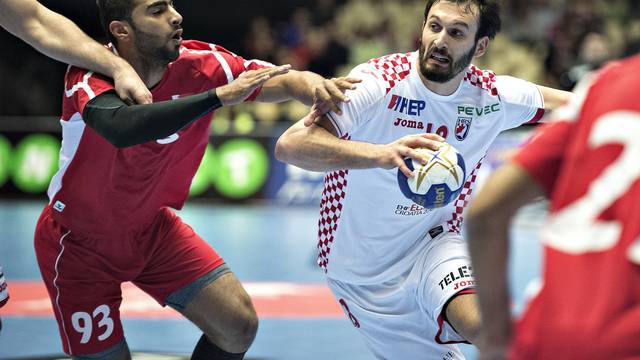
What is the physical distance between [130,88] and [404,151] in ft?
4.03

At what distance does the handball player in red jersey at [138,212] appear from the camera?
14.4ft

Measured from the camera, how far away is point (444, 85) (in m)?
4.38

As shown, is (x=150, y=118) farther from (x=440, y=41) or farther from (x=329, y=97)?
(x=440, y=41)

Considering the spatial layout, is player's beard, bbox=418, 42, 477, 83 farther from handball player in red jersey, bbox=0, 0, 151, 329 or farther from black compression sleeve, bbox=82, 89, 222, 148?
handball player in red jersey, bbox=0, 0, 151, 329

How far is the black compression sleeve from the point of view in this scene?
12.5ft

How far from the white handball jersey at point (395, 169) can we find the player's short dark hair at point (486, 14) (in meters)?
0.20

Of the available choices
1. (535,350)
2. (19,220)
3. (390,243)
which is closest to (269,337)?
(390,243)

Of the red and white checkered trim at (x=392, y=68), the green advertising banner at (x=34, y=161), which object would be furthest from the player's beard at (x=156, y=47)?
the green advertising banner at (x=34, y=161)

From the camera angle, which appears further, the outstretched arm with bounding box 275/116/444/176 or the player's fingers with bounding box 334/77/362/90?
the player's fingers with bounding box 334/77/362/90

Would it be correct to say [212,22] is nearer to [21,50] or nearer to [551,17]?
[21,50]

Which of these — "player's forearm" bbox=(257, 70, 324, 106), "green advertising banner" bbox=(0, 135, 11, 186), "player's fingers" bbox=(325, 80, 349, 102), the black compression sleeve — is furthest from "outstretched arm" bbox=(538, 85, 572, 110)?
"green advertising banner" bbox=(0, 135, 11, 186)

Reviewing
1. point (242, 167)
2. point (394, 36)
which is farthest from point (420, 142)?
point (394, 36)

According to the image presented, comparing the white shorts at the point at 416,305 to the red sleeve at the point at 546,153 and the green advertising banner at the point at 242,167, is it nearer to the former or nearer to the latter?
the red sleeve at the point at 546,153

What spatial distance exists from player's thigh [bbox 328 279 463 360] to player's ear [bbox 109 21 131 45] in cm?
156
